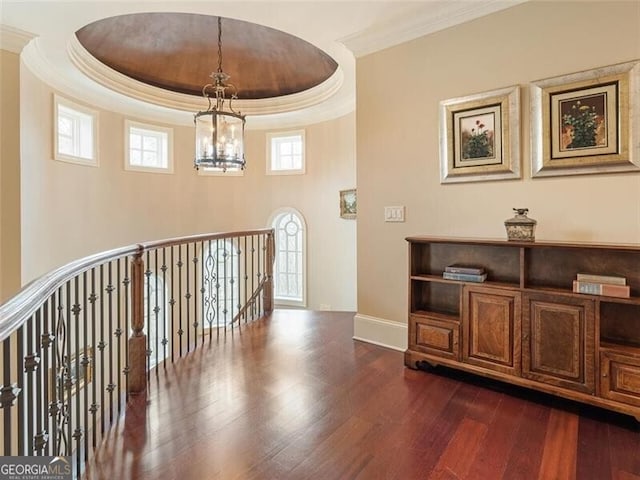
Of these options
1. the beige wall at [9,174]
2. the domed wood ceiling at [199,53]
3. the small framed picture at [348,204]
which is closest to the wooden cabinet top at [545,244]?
the small framed picture at [348,204]

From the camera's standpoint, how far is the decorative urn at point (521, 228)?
7.11 feet

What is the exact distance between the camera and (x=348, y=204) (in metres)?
5.11

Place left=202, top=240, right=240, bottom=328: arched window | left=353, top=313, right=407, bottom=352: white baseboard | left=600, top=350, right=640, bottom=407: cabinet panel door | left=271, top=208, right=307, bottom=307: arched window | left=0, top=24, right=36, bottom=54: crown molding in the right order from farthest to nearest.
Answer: left=271, top=208, right=307, bottom=307: arched window
left=202, top=240, right=240, bottom=328: arched window
left=0, top=24, right=36, bottom=54: crown molding
left=353, top=313, right=407, bottom=352: white baseboard
left=600, top=350, right=640, bottom=407: cabinet panel door

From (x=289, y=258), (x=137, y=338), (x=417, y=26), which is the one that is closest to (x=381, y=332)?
(x=137, y=338)

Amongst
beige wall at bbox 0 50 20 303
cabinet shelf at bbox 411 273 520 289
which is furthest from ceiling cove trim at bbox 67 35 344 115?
cabinet shelf at bbox 411 273 520 289

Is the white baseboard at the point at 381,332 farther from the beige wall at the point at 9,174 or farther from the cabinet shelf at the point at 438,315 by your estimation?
the beige wall at the point at 9,174

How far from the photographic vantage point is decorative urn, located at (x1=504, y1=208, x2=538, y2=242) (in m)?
2.17

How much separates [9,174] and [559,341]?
4.78 m

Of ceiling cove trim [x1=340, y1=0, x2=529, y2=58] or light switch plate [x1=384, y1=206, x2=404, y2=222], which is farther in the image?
light switch plate [x1=384, y1=206, x2=404, y2=222]

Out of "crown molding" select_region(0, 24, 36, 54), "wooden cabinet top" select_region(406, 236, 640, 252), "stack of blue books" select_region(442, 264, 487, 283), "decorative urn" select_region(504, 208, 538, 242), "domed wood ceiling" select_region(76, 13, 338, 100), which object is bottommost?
"stack of blue books" select_region(442, 264, 487, 283)

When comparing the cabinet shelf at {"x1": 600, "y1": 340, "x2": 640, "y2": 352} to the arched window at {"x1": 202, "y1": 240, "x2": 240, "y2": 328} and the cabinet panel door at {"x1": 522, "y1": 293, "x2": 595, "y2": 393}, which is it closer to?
the cabinet panel door at {"x1": 522, "y1": 293, "x2": 595, "y2": 393}

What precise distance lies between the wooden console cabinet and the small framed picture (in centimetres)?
243

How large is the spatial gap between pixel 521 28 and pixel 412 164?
1.16 metres

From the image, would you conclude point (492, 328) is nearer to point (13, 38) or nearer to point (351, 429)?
point (351, 429)
